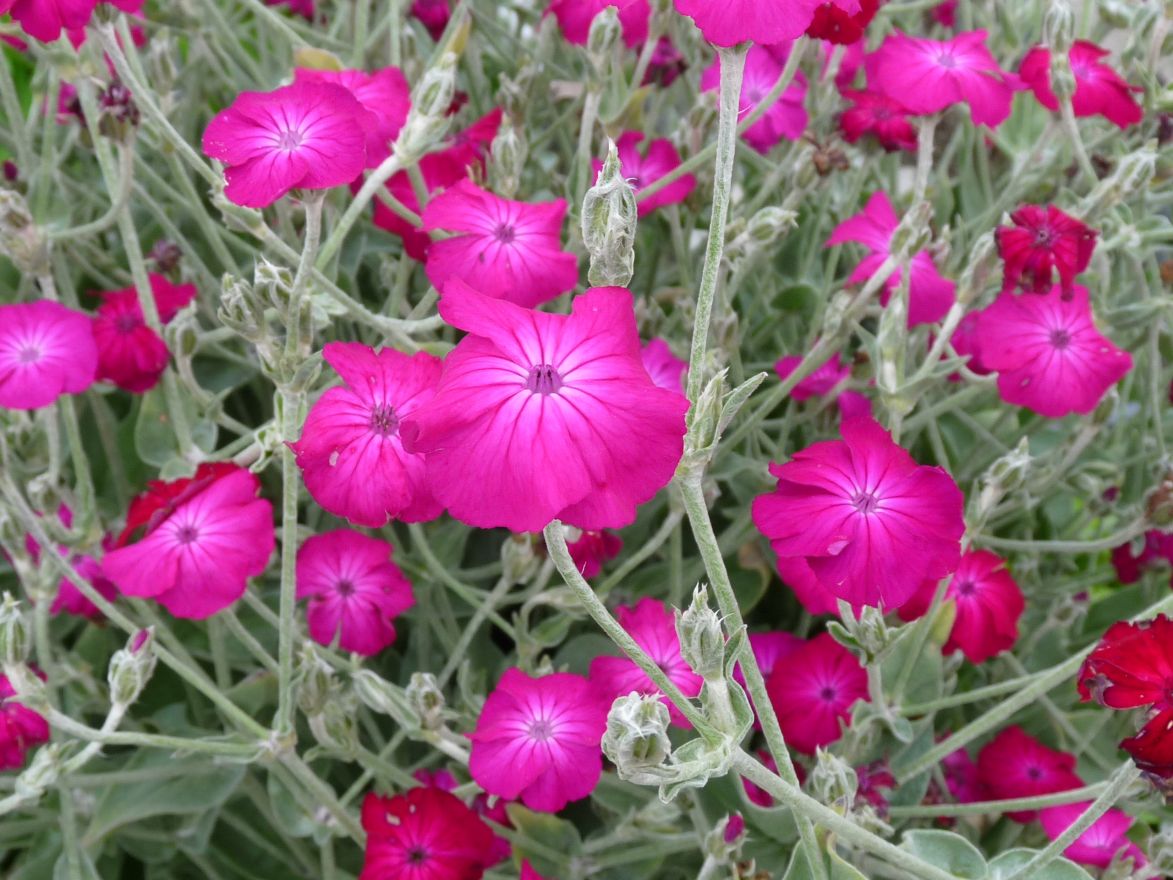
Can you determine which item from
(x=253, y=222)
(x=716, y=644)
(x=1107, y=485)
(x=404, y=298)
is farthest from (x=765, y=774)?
(x=1107, y=485)

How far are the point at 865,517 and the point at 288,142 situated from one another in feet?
1.42

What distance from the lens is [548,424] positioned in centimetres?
54

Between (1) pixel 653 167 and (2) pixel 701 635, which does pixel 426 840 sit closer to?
(2) pixel 701 635

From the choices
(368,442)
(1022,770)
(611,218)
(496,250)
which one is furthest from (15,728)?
(1022,770)

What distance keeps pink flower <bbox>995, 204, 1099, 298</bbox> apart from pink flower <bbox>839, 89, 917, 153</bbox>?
0.71ft

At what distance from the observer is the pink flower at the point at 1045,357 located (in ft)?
3.09

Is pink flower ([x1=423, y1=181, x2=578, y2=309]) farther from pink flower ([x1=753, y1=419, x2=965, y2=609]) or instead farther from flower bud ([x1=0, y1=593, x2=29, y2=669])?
flower bud ([x1=0, y1=593, x2=29, y2=669])

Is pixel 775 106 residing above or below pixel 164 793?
above

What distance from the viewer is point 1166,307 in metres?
1.04

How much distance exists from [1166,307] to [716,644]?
0.69m

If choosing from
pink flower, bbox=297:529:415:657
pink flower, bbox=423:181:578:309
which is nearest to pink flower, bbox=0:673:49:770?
pink flower, bbox=297:529:415:657

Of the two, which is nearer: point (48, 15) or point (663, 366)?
point (48, 15)

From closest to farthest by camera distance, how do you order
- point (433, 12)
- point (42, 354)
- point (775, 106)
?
point (42, 354), point (775, 106), point (433, 12)

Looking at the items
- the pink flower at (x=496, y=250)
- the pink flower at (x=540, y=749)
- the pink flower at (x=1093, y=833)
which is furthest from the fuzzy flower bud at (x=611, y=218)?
the pink flower at (x=1093, y=833)
